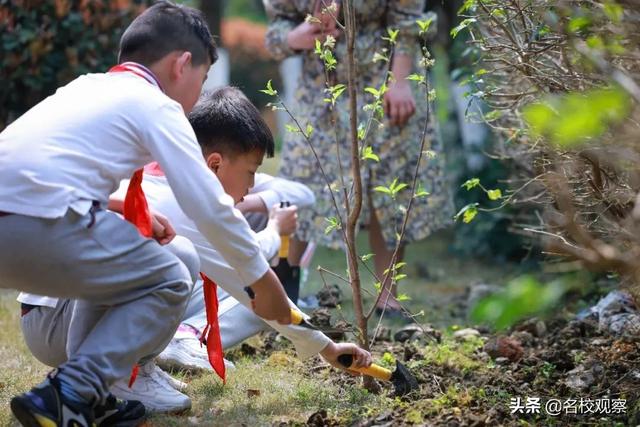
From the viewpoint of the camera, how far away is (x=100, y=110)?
2.64m

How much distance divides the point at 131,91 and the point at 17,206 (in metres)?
0.42

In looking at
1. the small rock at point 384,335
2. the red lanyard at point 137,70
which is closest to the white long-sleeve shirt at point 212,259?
the red lanyard at point 137,70

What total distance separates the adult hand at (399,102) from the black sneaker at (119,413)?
90.3 inches

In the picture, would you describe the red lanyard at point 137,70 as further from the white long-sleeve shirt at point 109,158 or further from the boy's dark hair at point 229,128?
the boy's dark hair at point 229,128

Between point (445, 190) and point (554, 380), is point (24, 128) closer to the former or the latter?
point (554, 380)

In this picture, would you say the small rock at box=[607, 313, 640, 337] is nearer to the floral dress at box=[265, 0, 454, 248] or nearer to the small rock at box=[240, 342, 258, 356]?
the floral dress at box=[265, 0, 454, 248]

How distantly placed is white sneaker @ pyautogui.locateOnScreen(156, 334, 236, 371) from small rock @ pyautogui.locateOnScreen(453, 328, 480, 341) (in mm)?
981

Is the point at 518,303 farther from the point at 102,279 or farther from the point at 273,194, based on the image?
the point at 273,194

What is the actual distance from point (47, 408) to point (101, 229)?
47 cm

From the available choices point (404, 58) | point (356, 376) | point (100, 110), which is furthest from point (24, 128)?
point (404, 58)

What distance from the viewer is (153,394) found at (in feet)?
9.97

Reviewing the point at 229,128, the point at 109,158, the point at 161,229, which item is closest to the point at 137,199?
the point at 161,229

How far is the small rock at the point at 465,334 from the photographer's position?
4.05 m

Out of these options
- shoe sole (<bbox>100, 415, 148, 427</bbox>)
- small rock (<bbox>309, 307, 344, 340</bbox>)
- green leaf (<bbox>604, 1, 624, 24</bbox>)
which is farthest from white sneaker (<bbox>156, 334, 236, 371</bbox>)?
green leaf (<bbox>604, 1, 624, 24</bbox>)
